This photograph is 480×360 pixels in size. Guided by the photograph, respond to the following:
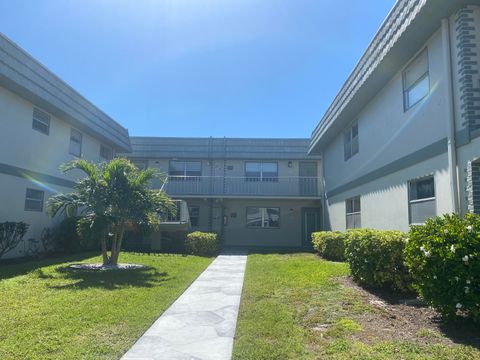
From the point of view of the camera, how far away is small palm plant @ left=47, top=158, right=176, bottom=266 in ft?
35.2

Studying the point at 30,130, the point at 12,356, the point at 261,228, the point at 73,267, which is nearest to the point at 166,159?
the point at 261,228

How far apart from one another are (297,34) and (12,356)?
10153 millimetres

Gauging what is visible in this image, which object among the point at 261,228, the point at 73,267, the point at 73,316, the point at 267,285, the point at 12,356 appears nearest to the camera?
the point at 12,356

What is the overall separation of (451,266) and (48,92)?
13.3m

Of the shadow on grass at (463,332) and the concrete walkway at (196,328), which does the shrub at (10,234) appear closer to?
the concrete walkway at (196,328)

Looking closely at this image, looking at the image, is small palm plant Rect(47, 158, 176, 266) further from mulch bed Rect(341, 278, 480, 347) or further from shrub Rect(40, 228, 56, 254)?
mulch bed Rect(341, 278, 480, 347)

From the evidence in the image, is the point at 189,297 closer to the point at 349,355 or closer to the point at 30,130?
the point at 349,355

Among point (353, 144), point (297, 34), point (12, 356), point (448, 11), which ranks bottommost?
point (12, 356)

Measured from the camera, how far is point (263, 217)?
73.5 ft

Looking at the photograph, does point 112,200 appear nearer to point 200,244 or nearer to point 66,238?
point 66,238

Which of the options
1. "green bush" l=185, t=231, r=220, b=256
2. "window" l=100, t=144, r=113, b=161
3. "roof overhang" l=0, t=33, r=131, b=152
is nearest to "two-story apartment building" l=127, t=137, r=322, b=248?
"window" l=100, t=144, r=113, b=161

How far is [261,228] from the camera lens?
2228 cm

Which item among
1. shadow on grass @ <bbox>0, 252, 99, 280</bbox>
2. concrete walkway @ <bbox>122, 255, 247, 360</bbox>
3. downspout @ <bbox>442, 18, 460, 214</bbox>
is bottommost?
concrete walkway @ <bbox>122, 255, 247, 360</bbox>

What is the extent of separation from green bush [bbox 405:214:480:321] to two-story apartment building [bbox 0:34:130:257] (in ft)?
38.2
